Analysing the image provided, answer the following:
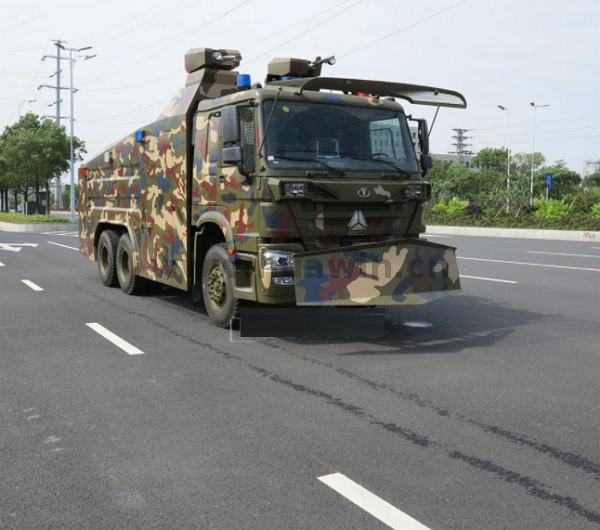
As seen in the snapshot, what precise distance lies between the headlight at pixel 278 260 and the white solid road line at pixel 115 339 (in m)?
1.52

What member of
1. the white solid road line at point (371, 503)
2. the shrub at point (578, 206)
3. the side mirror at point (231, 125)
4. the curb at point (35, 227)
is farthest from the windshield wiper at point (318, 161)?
the curb at point (35, 227)

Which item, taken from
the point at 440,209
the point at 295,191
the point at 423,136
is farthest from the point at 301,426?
the point at 440,209

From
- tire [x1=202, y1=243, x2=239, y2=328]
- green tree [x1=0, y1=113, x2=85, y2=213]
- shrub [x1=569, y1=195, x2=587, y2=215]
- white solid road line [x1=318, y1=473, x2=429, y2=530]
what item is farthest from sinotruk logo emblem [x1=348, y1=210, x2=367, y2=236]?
green tree [x1=0, y1=113, x2=85, y2=213]

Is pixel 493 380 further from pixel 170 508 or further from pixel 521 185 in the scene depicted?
pixel 521 185

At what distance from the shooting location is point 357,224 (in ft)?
24.1

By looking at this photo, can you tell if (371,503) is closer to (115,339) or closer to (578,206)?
(115,339)

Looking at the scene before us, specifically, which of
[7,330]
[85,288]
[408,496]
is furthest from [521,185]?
[408,496]

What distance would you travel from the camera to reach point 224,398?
17.2 ft

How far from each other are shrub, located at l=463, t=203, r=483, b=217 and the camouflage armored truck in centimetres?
2814

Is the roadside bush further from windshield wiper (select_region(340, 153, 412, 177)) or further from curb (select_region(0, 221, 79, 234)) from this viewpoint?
windshield wiper (select_region(340, 153, 412, 177))

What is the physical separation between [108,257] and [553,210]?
2556 cm

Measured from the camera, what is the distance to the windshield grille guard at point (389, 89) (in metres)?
7.14

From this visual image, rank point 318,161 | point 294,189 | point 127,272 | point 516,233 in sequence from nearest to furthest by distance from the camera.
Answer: point 294,189 < point 318,161 < point 127,272 < point 516,233

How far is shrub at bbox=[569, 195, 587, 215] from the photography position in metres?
32.0
